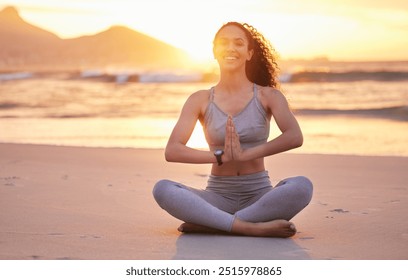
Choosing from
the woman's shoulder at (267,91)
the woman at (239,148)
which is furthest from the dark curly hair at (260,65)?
the woman's shoulder at (267,91)

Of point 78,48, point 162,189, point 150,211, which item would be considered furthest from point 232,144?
point 78,48

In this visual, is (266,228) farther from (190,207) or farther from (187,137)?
(187,137)

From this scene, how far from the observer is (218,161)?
12.8 feet

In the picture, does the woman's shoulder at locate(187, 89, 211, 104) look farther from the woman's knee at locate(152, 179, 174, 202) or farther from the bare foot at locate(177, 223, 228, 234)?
the bare foot at locate(177, 223, 228, 234)

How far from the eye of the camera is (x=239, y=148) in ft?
12.7

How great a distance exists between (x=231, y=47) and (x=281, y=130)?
1.92ft

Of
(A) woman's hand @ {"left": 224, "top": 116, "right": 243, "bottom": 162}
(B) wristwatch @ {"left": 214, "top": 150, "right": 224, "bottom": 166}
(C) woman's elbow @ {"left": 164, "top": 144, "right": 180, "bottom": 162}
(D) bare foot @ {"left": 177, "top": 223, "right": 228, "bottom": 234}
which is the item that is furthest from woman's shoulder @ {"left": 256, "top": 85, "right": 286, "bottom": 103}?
(D) bare foot @ {"left": 177, "top": 223, "right": 228, "bottom": 234}

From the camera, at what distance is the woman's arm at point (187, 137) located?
395 centimetres

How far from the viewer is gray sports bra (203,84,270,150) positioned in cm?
407

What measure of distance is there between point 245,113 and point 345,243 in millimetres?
945

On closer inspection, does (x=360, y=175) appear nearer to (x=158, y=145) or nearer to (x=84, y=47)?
(x=158, y=145)

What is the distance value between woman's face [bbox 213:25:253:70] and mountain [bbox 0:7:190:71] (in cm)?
7128

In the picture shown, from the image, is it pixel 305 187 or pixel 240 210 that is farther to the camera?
pixel 240 210

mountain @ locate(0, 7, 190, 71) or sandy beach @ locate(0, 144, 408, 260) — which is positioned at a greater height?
mountain @ locate(0, 7, 190, 71)
